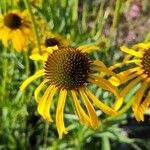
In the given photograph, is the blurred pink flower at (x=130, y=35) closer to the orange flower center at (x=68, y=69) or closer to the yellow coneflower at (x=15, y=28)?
the yellow coneflower at (x=15, y=28)

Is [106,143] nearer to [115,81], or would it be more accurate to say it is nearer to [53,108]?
[53,108]

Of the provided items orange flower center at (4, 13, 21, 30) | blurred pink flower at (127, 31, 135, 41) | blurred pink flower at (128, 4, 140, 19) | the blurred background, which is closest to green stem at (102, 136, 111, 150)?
the blurred background

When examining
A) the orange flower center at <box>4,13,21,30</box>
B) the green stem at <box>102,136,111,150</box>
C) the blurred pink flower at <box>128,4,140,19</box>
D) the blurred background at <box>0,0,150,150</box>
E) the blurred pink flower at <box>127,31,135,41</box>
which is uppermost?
the blurred pink flower at <box>128,4,140,19</box>

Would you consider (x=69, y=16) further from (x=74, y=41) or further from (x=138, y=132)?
A: (x=138, y=132)

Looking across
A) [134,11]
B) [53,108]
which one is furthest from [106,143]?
[134,11]

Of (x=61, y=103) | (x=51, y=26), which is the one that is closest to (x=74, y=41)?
(x=51, y=26)

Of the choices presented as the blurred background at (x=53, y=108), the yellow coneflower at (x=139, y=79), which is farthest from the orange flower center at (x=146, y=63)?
the blurred background at (x=53, y=108)

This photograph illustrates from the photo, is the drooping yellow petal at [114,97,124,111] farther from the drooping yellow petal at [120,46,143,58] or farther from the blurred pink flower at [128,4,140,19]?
the blurred pink flower at [128,4,140,19]
